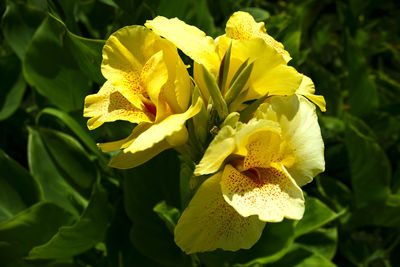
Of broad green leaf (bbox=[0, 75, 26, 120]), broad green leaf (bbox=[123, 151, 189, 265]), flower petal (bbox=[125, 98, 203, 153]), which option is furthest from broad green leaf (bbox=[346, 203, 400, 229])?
broad green leaf (bbox=[0, 75, 26, 120])

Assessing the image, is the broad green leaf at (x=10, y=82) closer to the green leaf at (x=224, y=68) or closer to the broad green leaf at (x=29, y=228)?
the broad green leaf at (x=29, y=228)

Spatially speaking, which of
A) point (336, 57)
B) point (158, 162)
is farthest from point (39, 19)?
point (336, 57)

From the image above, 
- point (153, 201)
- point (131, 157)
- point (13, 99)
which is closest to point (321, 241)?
point (153, 201)

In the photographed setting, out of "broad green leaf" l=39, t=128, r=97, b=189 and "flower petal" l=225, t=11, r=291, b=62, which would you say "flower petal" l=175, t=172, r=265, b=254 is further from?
"broad green leaf" l=39, t=128, r=97, b=189

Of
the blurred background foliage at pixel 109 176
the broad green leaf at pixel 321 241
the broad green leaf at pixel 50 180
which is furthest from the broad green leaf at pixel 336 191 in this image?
the broad green leaf at pixel 50 180

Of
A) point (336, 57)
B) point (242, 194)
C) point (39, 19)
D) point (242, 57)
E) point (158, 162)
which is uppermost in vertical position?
point (242, 57)

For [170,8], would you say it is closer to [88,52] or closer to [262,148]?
[88,52]

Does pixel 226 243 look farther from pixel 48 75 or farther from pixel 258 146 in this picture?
pixel 48 75
